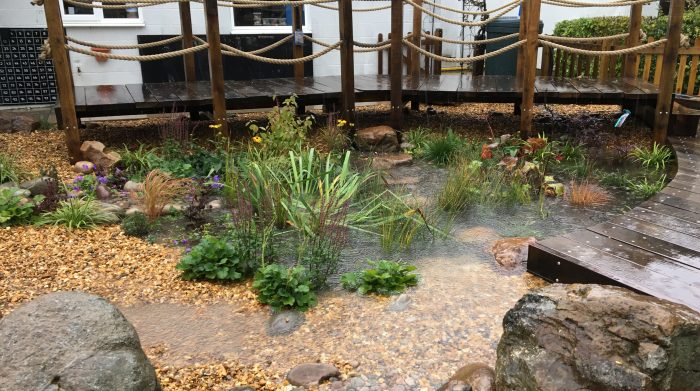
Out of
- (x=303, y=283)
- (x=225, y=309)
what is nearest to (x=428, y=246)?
(x=303, y=283)

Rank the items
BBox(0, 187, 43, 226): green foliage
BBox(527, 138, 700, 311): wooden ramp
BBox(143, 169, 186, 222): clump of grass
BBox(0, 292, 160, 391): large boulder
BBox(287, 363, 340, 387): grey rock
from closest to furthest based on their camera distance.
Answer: BBox(0, 292, 160, 391): large boulder, BBox(287, 363, 340, 387): grey rock, BBox(527, 138, 700, 311): wooden ramp, BBox(0, 187, 43, 226): green foliage, BBox(143, 169, 186, 222): clump of grass

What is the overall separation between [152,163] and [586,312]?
14.2 ft

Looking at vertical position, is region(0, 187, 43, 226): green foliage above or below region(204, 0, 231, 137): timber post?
below

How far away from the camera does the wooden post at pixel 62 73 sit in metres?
5.36

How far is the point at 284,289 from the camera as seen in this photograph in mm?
3256

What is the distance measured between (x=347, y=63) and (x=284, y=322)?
4085 millimetres

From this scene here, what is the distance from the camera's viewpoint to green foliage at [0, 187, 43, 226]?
13.9 ft

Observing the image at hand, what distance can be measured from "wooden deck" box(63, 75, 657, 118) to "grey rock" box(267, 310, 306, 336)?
381cm

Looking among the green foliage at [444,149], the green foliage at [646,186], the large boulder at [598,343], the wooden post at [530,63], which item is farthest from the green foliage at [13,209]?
the green foliage at [646,186]

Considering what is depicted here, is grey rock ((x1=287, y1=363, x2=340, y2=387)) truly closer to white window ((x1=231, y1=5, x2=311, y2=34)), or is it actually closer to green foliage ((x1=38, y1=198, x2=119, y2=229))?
green foliage ((x1=38, y1=198, x2=119, y2=229))

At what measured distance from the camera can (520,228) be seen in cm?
440

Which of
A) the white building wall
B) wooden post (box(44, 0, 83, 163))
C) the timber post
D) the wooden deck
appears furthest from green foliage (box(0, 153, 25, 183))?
the white building wall

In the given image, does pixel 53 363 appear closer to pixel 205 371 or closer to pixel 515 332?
pixel 205 371

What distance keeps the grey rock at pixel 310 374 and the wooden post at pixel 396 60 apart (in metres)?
4.57
